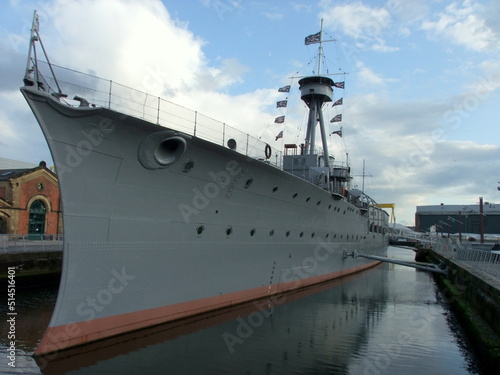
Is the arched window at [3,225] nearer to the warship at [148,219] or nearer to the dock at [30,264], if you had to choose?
the dock at [30,264]

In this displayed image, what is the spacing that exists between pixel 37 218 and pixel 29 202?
144 cm

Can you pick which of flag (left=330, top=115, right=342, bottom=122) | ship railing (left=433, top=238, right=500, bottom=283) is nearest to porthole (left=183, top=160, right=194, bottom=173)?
ship railing (left=433, top=238, right=500, bottom=283)

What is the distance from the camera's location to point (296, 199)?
14516mm

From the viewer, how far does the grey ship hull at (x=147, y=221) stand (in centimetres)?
795

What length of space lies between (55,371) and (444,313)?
13.2 meters

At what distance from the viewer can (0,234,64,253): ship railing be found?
18344 millimetres

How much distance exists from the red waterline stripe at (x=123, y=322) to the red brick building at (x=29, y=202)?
1645 centimetres

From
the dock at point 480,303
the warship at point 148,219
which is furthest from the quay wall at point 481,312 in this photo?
the warship at point 148,219

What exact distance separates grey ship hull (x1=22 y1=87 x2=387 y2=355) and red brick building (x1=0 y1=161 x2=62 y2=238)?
16615mm

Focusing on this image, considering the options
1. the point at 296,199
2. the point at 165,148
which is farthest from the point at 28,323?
the point at 296,199

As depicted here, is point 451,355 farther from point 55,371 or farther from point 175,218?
point 55,371

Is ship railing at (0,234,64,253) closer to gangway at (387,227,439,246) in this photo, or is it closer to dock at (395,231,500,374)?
dock at (395,231,500,374)

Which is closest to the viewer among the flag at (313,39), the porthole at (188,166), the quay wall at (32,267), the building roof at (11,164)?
the porthole at (188,166)

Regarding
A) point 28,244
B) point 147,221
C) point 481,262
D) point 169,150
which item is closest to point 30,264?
point 28,244
